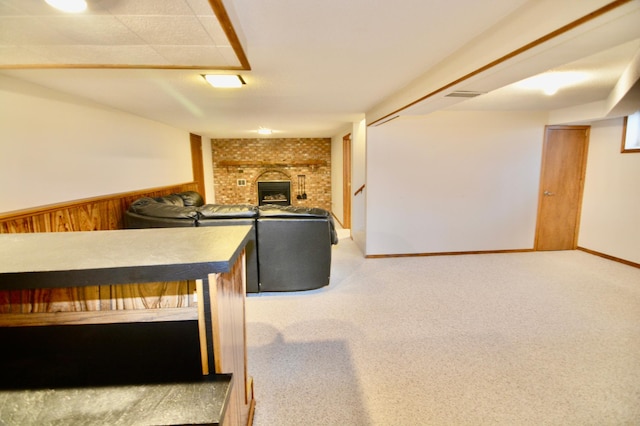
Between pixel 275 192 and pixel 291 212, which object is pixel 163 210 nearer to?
pixel 291 212

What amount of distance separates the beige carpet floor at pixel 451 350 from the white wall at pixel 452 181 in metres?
0.87

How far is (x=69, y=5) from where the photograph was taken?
45.1 inches

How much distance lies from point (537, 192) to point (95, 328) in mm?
5417

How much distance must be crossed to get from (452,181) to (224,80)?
11.2ft

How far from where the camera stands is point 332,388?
6.00ft

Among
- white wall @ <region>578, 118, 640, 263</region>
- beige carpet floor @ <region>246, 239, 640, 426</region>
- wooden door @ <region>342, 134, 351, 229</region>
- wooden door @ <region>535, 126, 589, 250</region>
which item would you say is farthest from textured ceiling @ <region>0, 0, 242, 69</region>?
white wall @ <region>578, 118, 640, 263</region>

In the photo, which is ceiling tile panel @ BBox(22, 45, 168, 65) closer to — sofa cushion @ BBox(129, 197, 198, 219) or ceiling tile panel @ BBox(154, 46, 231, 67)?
ceiling tile panel @ BBox(154, 46, 231, 67)

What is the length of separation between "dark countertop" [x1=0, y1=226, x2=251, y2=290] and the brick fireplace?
6791mm

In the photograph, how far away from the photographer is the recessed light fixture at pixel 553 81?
2.48 m

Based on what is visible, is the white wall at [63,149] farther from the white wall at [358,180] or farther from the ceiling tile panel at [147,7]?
the white wall at [358,180]

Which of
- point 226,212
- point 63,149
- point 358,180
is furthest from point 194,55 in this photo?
point 358,180

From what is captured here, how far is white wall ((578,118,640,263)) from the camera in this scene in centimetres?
387

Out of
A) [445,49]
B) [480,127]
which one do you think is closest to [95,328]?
[445,49]

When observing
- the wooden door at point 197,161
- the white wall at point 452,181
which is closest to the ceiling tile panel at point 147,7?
the white wall at point 452,181
